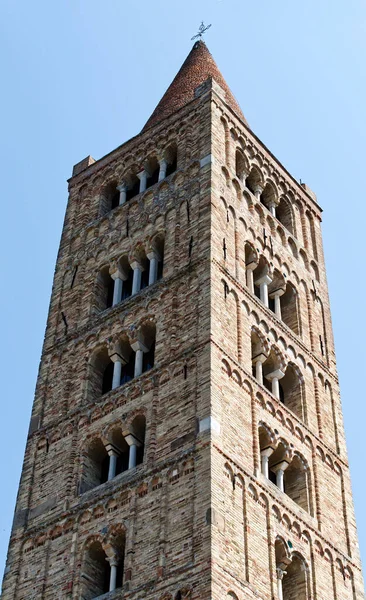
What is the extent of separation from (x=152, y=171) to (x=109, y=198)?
1.33 metres

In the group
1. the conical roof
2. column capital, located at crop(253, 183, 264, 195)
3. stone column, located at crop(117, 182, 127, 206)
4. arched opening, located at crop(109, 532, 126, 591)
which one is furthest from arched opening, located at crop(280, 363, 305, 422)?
the conical roof

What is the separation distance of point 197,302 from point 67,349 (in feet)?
12.0

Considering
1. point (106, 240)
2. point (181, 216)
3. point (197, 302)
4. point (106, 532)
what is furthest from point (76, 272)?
point (106, 532)

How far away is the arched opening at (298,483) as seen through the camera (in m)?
24.1

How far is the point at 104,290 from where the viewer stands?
28.8 m

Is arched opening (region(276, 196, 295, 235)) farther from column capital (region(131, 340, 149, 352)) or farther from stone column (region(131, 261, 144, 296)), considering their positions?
column capital (region(131, 340, 149, 352))

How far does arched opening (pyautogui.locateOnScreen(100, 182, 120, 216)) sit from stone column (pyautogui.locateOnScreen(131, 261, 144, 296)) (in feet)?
11.2

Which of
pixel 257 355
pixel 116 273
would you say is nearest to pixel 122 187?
pixel 116 273

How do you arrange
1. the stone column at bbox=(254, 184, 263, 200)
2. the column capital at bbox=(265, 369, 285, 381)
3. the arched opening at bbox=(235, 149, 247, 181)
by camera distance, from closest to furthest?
the column capital at bbox=(265, 369, 285, 381) → the arched opening at bbox=(235, 149, 247, 181) → the stone column at bbox=(254, 184, 263, 200)

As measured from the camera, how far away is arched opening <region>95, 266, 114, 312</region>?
28250 mm

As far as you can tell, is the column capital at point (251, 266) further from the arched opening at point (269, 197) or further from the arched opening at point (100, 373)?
the arched opening at point (100, 373)

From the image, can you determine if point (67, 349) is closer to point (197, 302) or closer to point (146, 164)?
point (197, 302)

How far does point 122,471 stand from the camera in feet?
78.1

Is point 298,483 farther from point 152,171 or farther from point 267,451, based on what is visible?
point 152,171
